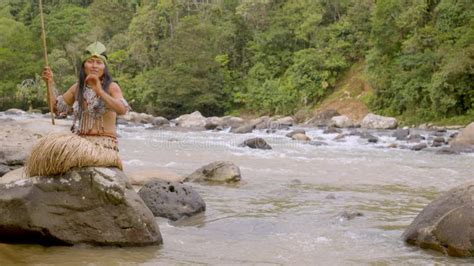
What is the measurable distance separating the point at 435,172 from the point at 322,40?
28.0 metres

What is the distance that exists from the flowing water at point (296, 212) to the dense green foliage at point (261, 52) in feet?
41.4

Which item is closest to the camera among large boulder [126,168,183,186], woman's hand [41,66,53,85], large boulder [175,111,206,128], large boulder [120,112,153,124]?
woman's hand [41,66,53,85]

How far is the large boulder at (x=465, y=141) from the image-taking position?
58.6 feet

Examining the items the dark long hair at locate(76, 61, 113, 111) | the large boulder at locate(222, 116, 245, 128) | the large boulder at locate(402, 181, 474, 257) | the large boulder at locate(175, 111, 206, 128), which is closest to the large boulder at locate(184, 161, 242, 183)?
the large boulder at locate(402, 181, 474, 257)

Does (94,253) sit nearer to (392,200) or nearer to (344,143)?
(392,200)

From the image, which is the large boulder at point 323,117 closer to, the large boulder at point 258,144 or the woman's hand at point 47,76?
the large boulder at point 258,144

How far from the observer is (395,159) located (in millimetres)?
16109

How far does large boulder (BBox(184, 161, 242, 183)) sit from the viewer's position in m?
10.7

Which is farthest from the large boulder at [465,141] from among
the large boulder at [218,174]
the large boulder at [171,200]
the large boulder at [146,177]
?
the large boulder at [171,200]

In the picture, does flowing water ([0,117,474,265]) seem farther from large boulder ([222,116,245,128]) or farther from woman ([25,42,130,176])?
large boulder ([222,116,245,128])

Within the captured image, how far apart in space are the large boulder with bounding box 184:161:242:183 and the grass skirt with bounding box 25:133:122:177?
5.24 metres

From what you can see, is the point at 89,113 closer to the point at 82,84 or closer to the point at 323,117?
the point at 82,84

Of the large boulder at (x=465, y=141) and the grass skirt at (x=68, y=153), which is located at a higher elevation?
the grass skirt at (x=68, y=153)

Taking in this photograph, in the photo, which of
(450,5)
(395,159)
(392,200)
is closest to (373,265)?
(392,200)
